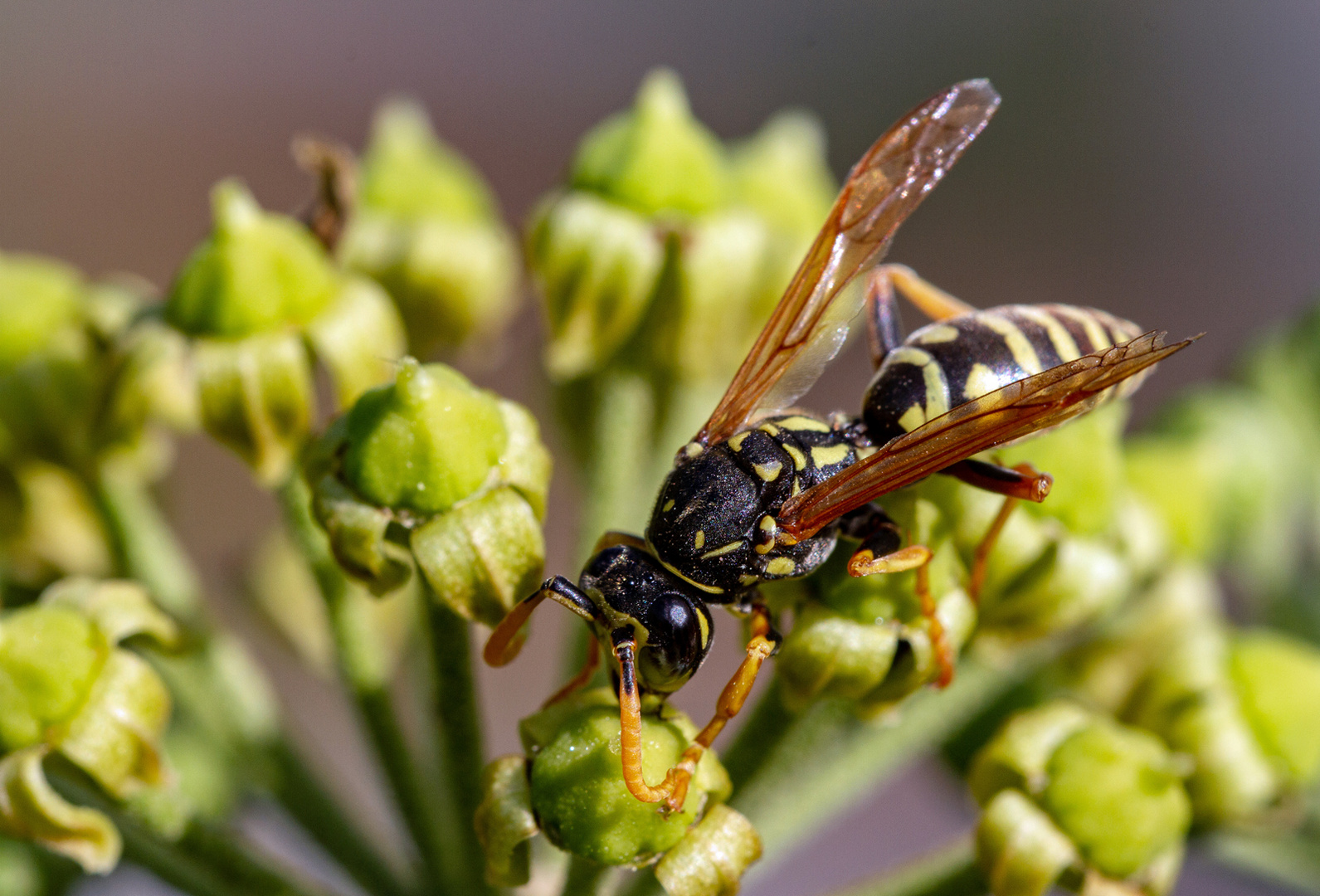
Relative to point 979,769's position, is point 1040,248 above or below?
below

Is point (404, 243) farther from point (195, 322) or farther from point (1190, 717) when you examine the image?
point (1190, 717)

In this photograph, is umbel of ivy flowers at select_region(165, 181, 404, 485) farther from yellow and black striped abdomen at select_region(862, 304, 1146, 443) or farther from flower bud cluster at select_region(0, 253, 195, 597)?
yellow and black striped abdomen at select_region(862, 304, 1146, 443)

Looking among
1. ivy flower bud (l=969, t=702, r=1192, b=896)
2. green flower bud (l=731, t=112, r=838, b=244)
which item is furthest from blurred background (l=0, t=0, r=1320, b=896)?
ivy flower bud (l=969, t=702, r=1192, b=896)

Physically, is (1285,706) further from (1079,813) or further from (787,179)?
(787,179)

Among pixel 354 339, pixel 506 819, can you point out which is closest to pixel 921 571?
pixel 506 819

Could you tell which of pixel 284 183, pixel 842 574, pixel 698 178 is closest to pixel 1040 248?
pixel 284 183
